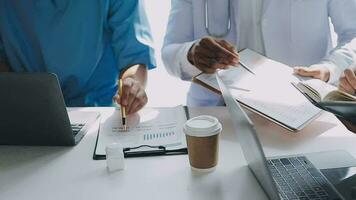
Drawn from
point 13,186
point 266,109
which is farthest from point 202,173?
point 13,186

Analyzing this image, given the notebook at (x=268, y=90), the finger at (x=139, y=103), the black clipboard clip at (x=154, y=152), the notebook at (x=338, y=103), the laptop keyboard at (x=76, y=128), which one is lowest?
the laptop keyboard at (x=76, y=128)

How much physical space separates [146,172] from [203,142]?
15 cm

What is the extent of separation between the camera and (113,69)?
1.49 m

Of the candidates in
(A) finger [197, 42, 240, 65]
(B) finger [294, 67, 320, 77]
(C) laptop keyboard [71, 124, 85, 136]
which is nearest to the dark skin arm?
(C) laptop keyboard [71, 124, 85, 136]

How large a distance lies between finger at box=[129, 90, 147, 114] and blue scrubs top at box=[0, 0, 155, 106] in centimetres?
22

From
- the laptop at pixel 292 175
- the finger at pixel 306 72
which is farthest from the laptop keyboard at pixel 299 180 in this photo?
the finger at pixel 306 72

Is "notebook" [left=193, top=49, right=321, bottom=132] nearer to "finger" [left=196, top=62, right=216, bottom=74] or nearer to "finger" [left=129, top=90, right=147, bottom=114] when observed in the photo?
"finger" [left=196, top=62, right=216, bottom=74]

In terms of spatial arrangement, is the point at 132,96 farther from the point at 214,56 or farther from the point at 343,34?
the point at 343,34

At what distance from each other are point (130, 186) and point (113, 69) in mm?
700

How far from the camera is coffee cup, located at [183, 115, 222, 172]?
847mm

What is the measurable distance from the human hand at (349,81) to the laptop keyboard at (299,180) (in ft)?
1.04

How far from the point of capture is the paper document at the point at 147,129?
1024 mm

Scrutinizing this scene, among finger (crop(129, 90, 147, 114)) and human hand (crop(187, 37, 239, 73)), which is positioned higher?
human hand (crop(187, 37, 239, 73))

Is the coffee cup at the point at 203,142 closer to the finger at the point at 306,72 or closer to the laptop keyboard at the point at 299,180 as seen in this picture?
the laptop keyboard at the point at 299,180
